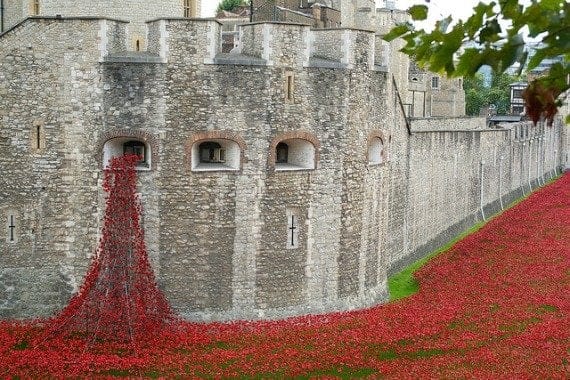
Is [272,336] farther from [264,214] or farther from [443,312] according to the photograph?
[443,312]

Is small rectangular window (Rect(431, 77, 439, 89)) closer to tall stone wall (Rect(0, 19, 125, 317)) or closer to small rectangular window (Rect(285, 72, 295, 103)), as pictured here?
small rectangular window (Rect(285, 72, 295, 103))

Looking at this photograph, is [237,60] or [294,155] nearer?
[237,60]

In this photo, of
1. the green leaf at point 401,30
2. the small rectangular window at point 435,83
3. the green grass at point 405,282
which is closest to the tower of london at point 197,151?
the green grass at point 405,282

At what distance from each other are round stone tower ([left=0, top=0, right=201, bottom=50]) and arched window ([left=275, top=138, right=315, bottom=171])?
3.92m

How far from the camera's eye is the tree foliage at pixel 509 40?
5906 millimetres

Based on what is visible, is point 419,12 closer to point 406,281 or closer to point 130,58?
point 130,58

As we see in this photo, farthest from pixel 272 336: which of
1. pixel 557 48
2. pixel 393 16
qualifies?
pixel 393 16

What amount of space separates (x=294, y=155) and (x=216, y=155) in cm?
165

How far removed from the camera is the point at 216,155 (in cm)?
1758

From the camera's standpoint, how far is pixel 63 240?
1631 cm

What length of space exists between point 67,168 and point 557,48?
38.4 feet

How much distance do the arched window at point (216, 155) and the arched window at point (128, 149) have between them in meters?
0.96

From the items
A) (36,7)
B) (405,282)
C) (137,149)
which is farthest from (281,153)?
(405,282)

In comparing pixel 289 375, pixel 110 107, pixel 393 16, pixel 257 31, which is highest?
pixel 393 16
